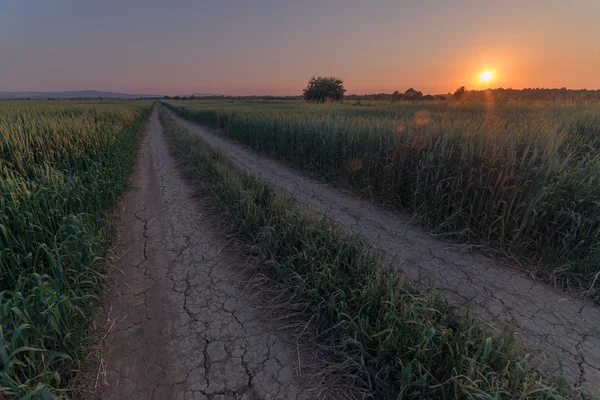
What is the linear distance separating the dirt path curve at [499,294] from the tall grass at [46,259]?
3098mm

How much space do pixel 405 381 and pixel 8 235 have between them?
12.3 feet

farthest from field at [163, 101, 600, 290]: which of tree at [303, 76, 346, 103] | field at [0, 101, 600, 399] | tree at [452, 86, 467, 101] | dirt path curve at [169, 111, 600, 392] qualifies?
tree at [303, 76, 346, 103]

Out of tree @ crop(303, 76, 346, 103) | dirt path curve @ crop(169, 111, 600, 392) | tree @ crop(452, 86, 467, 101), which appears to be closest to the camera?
dirt path curve @ crop(169, 111, 600, 392)

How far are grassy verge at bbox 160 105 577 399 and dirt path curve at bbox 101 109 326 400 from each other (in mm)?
409

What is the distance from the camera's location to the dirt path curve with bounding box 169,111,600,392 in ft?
6.56

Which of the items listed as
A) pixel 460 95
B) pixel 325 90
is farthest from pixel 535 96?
pixel 325 90

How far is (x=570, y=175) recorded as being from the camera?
3.27m

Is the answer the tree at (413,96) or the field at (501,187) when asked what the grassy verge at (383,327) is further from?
the tree at (413,96)

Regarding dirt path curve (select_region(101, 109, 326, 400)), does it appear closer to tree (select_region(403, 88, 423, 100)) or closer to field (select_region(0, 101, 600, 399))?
field (select_region(0, 101, 600, 399))

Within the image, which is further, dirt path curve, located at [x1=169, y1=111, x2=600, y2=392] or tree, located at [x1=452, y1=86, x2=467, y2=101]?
tree, located at [x1=452, y1=86, x2=467, y2=101]

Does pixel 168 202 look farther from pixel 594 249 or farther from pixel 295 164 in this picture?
pixel 594 249

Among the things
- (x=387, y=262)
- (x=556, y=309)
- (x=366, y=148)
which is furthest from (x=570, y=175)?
(x=366, y=148)

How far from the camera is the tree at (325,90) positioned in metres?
43.3

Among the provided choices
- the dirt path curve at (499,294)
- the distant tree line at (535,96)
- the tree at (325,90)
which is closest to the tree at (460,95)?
the distant tree line at (535,96)
